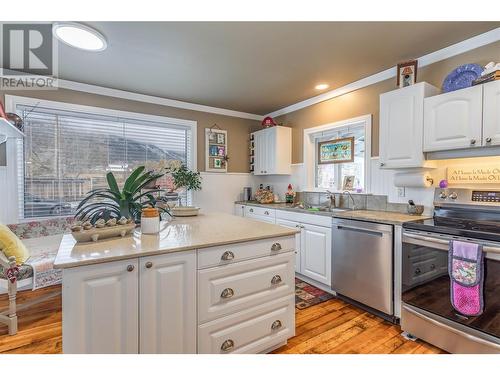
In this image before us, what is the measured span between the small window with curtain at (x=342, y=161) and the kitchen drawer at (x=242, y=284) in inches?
→ 70.7

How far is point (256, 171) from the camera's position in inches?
171

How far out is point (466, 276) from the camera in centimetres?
164

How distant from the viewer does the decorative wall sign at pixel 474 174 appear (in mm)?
1979

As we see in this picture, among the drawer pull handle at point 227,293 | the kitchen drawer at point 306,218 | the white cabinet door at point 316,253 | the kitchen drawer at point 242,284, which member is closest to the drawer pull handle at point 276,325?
the kitchen drawer at point 242,284

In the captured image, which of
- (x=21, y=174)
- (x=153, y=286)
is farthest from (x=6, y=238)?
(x=153, y=286)

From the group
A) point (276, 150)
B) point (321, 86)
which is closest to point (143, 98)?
point (276, 150)

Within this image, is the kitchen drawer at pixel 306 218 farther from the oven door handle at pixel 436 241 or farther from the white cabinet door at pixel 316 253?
the oven door handle at pixel 436 241

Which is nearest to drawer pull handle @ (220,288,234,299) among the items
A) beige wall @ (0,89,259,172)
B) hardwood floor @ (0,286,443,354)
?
hardwood floor @ (0,286,443,354)

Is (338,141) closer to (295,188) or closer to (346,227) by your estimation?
(295,188)

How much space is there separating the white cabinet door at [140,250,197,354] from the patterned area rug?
4.66 ft

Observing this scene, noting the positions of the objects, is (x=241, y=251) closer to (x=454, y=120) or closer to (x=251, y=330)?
(x=251, y=330)

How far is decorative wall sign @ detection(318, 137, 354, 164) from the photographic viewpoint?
325 cm

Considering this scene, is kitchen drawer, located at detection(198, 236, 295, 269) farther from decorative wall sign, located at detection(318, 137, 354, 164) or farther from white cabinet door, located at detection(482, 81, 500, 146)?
decorative wall sign, located at detection(318, 137, 354, 164)

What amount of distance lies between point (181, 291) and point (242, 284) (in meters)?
0.38
